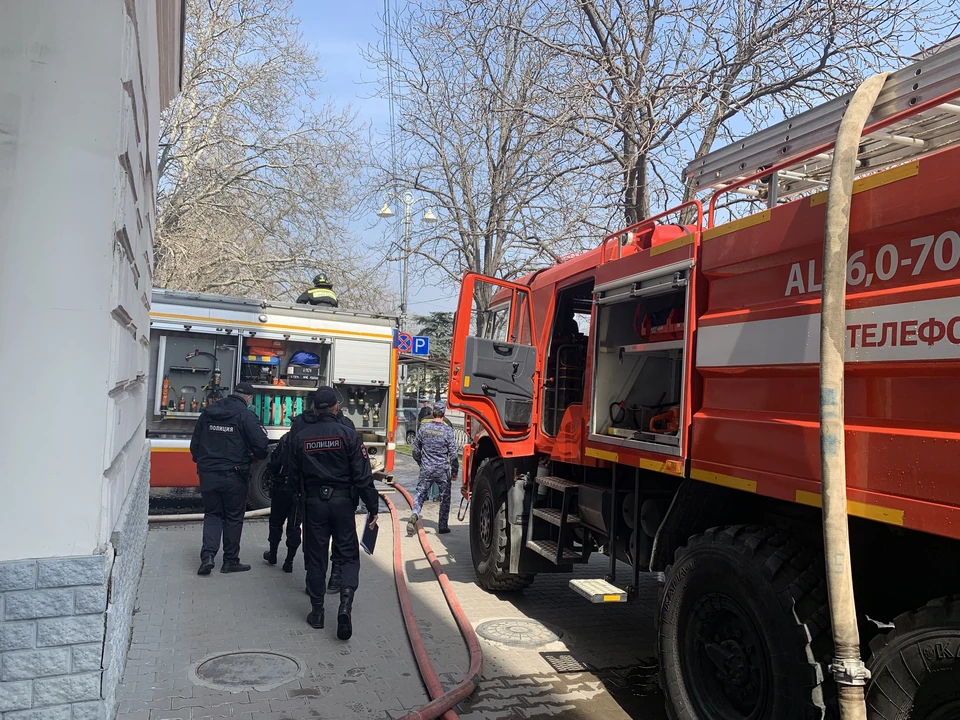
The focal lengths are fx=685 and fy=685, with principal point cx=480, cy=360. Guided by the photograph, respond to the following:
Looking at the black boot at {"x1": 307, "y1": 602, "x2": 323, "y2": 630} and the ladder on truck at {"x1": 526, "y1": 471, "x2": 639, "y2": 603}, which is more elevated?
the ladder on truck at {"x1": 526, "y1": 471, "x2": 639, "y2": 603}

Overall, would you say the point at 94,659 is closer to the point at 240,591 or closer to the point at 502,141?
the point at 240,591

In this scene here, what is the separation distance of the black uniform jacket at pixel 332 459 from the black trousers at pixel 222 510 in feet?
5.61

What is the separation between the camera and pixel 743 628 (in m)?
3.36

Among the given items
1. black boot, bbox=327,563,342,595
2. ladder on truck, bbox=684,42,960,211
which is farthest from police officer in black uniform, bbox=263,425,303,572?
ladder on truck, bbox=684,42,960,211

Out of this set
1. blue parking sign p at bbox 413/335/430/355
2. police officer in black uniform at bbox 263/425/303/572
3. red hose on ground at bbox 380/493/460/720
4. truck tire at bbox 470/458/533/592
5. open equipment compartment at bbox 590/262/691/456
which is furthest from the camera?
blue parking sign p at bbox 413/335/430/355

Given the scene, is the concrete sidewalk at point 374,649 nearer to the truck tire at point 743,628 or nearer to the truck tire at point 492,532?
the truck tire at point 492,532

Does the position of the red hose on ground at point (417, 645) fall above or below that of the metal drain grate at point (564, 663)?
above

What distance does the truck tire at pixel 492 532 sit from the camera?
6.20 m

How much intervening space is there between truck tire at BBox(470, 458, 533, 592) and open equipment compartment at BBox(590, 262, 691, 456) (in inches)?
66.0

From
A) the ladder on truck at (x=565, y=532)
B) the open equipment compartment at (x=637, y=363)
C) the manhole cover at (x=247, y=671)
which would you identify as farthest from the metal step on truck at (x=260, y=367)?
the open equipment compartment at (x=637, y=363)

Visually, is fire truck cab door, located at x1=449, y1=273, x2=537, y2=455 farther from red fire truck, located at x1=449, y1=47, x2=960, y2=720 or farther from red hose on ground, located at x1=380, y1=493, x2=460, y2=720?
red hose on ground, located at x1=380, y1=493, x2=460, y2=720

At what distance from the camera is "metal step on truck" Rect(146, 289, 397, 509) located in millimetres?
9938

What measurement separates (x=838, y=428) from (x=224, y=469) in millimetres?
5779

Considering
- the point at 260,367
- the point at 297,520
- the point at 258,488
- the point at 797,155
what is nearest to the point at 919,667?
the point at 797,155
